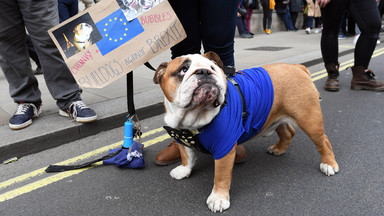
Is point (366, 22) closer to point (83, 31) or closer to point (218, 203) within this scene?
point (218, 203)

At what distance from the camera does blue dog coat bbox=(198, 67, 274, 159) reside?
1894 mm

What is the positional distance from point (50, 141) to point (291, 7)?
14.7 meters

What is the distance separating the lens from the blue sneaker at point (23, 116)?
3.09 m

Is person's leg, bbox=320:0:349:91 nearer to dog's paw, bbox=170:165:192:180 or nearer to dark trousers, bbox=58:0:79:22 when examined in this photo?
dog's paw, bbox=170:165:192:180

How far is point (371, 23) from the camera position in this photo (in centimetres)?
416

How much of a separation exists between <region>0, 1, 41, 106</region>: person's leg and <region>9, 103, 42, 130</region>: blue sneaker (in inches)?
3.0

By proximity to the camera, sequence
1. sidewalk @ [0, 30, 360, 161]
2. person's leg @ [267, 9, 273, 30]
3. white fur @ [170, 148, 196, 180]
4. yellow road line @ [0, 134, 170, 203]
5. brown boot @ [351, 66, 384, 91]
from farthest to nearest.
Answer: person's leg @ [267, 9, 273, 30] → brown boot @ [351, 66, 384, 91] → sidewalk @ [0, 30, 360, 161] → white fur @ [170, 148, 196, 180] → yellow road line @ [0, 134, 170, 203]

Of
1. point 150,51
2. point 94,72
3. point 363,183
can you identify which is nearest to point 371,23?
point 363,183

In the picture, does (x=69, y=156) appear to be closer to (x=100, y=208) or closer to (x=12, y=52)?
(x=100, y=208)

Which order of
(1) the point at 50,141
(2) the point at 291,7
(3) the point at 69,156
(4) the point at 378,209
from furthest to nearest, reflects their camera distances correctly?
(2) the point at 291,7, (1) the point at 50,141, (3) the point at 69,156, (4) the point at 378,209

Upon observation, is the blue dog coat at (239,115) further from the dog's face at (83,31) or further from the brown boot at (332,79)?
the brown boot at (332,79)

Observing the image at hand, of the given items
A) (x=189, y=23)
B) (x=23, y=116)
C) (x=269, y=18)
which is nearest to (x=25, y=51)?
(x=23, y=116)

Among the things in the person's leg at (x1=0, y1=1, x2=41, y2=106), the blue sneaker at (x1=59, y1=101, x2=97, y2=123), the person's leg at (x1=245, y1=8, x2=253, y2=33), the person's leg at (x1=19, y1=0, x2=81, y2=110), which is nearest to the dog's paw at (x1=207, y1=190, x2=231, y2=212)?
the blue sneaker at (x1=59, y1=101, x2=97, y2=123)

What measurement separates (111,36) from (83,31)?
0.69 feet
